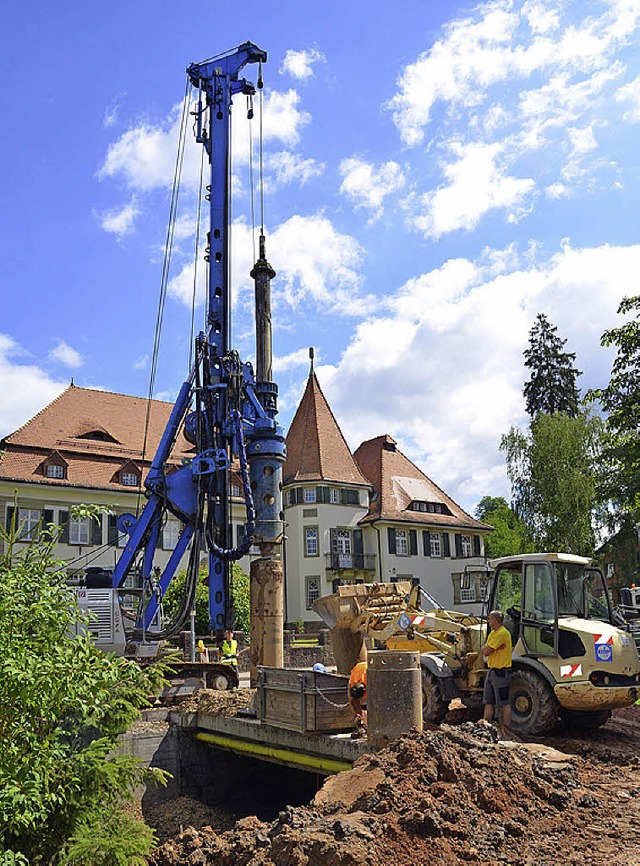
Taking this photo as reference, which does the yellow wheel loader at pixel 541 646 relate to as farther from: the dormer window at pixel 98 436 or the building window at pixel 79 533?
the dormer window at pixel 98 436

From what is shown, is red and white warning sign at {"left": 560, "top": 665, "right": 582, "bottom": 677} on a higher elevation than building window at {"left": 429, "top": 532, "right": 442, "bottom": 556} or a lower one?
lower

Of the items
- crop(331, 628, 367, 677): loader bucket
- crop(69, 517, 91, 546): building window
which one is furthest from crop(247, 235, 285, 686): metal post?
crop(69, 517, 91, 546): building window

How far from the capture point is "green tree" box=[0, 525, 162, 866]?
767cm

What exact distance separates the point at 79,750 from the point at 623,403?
37.9ft

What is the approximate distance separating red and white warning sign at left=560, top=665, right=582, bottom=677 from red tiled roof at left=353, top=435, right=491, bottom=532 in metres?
31.0

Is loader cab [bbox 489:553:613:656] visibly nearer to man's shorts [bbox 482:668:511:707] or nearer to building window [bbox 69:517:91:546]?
man's shorts [bbox 482:668:511:707]

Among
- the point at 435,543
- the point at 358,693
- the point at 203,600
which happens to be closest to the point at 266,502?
the point at 358,693

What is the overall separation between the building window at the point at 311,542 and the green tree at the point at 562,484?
996 centimetres

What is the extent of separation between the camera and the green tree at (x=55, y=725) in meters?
7.67

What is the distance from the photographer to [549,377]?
147 feet

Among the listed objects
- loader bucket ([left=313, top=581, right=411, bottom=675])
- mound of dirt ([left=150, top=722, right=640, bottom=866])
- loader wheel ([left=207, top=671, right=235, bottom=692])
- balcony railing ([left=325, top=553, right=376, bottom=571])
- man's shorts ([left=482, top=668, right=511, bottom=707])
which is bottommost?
mound of dirt ([left=150, top=722, right=640, bottom=866])

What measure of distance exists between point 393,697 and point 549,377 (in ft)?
122

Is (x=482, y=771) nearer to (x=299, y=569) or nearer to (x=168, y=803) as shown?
(x=168, y=803)

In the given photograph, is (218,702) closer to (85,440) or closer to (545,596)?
(545,596)
